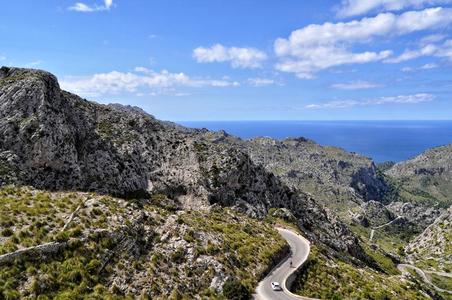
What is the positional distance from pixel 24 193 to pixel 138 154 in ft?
137

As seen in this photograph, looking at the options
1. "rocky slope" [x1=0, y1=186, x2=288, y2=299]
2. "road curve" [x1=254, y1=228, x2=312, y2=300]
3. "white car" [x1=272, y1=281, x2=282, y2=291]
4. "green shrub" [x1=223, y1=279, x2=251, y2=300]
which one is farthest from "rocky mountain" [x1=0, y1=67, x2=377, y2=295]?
"white car" [x1=272, y1=281, x2=282, y2=291]

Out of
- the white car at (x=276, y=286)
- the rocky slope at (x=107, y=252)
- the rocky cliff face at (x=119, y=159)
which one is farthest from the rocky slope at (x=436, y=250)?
the rocky slope at (x=107, y=252)

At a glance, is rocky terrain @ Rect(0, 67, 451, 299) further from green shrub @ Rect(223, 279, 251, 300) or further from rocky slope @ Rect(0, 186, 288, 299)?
green shrub @ Rect(223, 279, 251, 300)

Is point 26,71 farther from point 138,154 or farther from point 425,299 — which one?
point 425,299

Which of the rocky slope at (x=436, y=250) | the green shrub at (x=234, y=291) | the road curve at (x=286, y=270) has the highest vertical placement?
the green shrub at (x=234, y=291)

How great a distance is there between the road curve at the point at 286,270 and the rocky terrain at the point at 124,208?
4.35 ft

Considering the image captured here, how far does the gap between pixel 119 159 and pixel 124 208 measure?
117 feet

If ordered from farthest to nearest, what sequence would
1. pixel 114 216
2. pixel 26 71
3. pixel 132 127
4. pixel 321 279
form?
pixel 132 127 → pixel 26 71 → pixel 321 279 → pixel 114 216

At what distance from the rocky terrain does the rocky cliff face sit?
0.22 meters

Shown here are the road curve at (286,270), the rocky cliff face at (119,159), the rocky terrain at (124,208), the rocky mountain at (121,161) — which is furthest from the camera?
the rocky cliff face at (119,159)

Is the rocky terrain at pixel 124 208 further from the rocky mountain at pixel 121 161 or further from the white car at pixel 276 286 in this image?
the white car at pixel 276 286

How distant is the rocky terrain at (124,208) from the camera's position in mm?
36094

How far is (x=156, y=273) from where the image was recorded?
39.4 meters

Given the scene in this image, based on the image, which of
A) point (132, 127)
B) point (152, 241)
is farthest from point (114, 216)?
point (132, 127)
